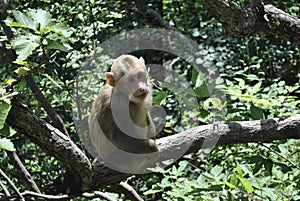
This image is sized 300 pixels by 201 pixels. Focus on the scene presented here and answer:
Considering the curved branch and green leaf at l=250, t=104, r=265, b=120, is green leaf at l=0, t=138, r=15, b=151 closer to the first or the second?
the curved branch

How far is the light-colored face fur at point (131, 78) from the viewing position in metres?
3.17

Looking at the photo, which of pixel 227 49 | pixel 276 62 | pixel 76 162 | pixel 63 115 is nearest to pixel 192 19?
pixel 227 49

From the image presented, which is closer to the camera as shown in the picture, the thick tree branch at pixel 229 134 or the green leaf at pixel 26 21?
the green leaf at pixel 26 21

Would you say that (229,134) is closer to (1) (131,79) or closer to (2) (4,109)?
(1) (131,79)

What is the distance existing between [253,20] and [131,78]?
0.83 meters

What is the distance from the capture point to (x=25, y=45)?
7.38 ft

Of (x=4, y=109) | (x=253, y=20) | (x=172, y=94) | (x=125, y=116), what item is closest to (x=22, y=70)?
(x=4, y=109)

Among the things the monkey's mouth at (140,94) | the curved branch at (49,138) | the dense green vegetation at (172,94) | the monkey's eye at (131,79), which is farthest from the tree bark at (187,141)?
the monkey's eye at (131,79)

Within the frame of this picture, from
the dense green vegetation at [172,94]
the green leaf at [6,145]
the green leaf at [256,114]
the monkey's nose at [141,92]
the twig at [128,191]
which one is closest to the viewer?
the green leaf at [6,145]

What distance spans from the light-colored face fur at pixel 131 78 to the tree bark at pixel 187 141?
0.33 meters

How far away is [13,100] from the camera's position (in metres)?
2.40

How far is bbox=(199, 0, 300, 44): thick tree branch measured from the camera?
9.93 ft

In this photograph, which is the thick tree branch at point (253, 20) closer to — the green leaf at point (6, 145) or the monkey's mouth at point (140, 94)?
the monkey's mouth at point (140, 94)

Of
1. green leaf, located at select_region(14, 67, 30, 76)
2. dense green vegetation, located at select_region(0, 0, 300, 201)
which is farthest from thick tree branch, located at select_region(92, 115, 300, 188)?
green leaf, located at select_region(14, 67, 30, 76)
